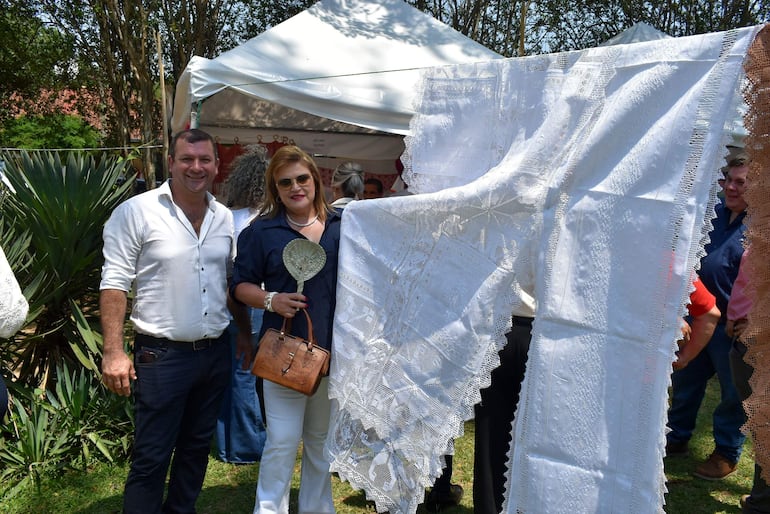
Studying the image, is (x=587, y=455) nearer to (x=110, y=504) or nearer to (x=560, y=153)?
(x=560, y=153)

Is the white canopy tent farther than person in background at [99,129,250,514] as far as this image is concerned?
Yes

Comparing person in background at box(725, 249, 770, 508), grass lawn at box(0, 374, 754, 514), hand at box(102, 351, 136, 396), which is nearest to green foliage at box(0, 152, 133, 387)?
grass lawn at box(0, 374, 754, 514)

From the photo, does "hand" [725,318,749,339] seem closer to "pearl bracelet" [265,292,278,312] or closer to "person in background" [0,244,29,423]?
"pearl bracelet" [265,292,278,312]

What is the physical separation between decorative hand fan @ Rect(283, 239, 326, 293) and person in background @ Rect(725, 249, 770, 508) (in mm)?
1711

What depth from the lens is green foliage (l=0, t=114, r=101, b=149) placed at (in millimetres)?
18594

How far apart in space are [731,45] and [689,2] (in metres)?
14.0

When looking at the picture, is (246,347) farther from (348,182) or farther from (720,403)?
(720,403)

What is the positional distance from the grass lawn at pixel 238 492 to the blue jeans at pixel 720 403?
22 cm

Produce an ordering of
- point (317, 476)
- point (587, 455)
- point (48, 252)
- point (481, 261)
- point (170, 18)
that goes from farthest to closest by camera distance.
Answer: point (170, 18), point (48, 252), point (317, 476), point (481, 261), point (587, 455)

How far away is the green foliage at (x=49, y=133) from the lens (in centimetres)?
1859

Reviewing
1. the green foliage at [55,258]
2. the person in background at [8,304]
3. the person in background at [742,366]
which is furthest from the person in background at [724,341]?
the green foliage at [55,258]

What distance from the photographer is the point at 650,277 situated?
1.80m

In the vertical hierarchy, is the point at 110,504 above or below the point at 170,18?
below

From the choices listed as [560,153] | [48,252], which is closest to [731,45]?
[560,153]
